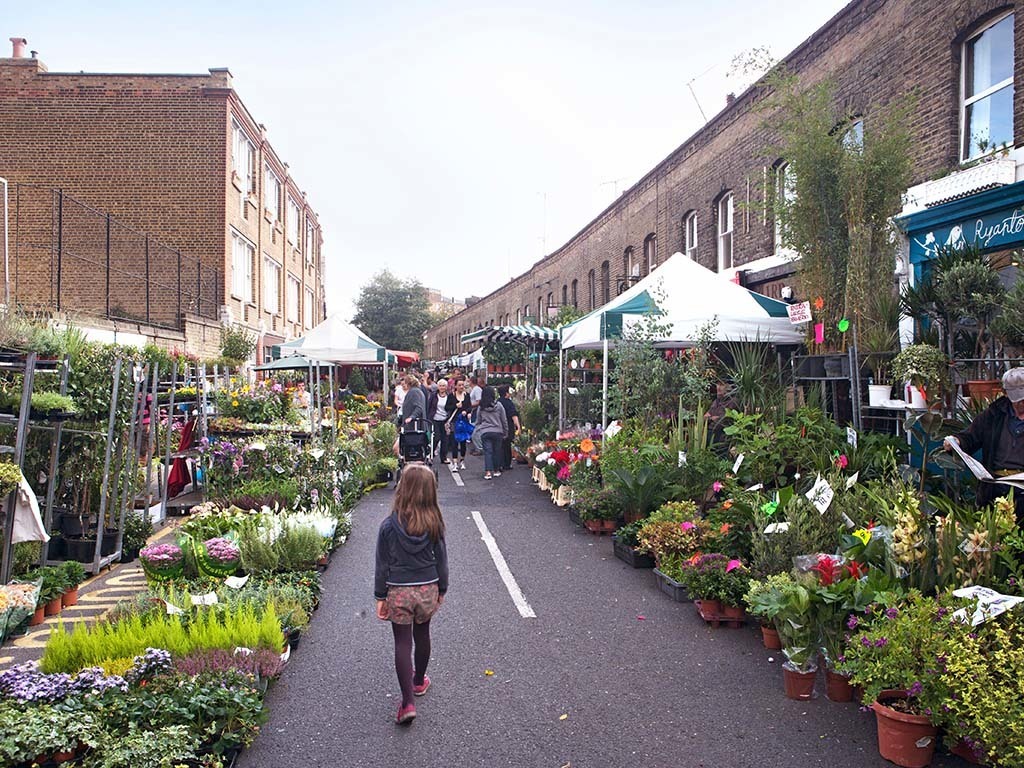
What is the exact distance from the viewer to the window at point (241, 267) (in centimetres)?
2552

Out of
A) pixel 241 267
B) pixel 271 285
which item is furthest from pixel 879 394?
pixel 271 285

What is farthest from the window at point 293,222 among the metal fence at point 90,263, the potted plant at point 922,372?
the potted plant at point 922,372

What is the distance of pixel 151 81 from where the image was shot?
77.1 feet

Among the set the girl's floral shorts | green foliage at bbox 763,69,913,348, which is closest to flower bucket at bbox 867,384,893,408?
green foliage at bbox 763,69,913,348

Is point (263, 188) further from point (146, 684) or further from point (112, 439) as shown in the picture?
point (146, 684)

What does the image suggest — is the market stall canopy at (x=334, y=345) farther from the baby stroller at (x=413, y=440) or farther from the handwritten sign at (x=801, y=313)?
the handwritten sign at (x=801, y=313)

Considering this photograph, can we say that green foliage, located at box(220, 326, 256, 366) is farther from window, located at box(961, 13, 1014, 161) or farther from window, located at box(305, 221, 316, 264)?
window, located at box(305, 221, 316, 264)

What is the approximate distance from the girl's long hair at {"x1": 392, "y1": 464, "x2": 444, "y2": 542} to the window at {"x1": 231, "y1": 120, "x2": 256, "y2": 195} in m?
22.5

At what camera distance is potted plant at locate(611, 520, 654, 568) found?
8156 mm

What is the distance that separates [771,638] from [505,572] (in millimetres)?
2983

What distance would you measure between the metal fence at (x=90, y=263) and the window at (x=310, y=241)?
18306 millimetres

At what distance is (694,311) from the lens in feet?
36.7

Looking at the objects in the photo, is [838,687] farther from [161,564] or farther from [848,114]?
[848,114]

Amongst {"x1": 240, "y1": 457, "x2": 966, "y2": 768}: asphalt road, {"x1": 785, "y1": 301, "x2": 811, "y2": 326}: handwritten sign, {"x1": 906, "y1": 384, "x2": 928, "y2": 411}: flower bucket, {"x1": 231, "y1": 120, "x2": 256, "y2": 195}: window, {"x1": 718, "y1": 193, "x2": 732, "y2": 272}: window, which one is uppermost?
{"x1": 231, "y1": 120, "x2": 256, "y2": 195}: window
